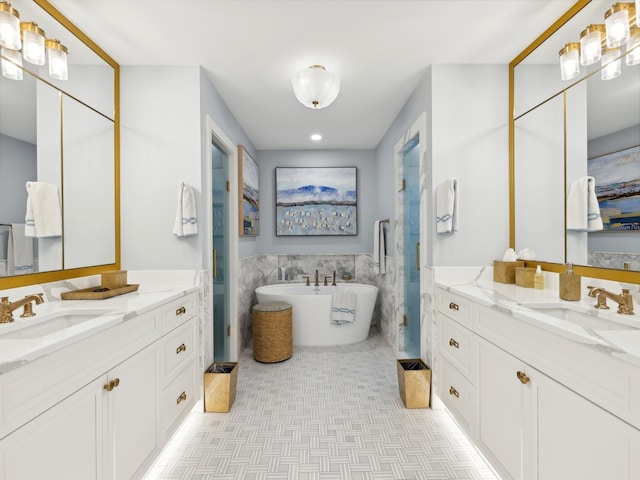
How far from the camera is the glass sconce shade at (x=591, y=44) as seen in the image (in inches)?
62.8

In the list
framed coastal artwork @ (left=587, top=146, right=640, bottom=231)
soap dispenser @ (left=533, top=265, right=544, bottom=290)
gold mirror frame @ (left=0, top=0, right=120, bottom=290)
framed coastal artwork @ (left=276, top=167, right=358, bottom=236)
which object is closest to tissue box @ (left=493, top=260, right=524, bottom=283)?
soap dispenser @ (left=533, top=265, right=544, bottom=290)

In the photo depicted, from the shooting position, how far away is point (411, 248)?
10.1 ft

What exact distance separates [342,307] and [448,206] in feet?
6.04

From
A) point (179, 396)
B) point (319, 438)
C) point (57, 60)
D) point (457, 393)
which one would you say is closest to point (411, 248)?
point (457, 393)

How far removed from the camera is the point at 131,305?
155 cm

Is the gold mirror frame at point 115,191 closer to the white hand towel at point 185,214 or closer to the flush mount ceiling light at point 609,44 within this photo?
the white hand towel at point 185,214

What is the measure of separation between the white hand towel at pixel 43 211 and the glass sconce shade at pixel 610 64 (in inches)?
111

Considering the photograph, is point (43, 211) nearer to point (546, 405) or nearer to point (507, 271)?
point (546, 405)

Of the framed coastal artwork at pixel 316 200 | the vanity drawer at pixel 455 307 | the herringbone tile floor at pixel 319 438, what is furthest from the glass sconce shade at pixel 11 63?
the framed coastal artwork at pixel 316 200

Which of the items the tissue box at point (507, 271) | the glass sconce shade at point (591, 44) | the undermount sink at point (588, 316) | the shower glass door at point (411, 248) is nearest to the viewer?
the undermount sink at point (588, 316)

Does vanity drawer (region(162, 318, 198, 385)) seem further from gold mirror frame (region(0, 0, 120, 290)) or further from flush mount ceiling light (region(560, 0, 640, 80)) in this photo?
flush mount ceiling light (region(560, 0, 640, 80))

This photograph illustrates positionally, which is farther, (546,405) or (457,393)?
→ (457,393)

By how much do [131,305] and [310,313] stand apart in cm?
222

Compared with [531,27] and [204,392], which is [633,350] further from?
[204,392]
